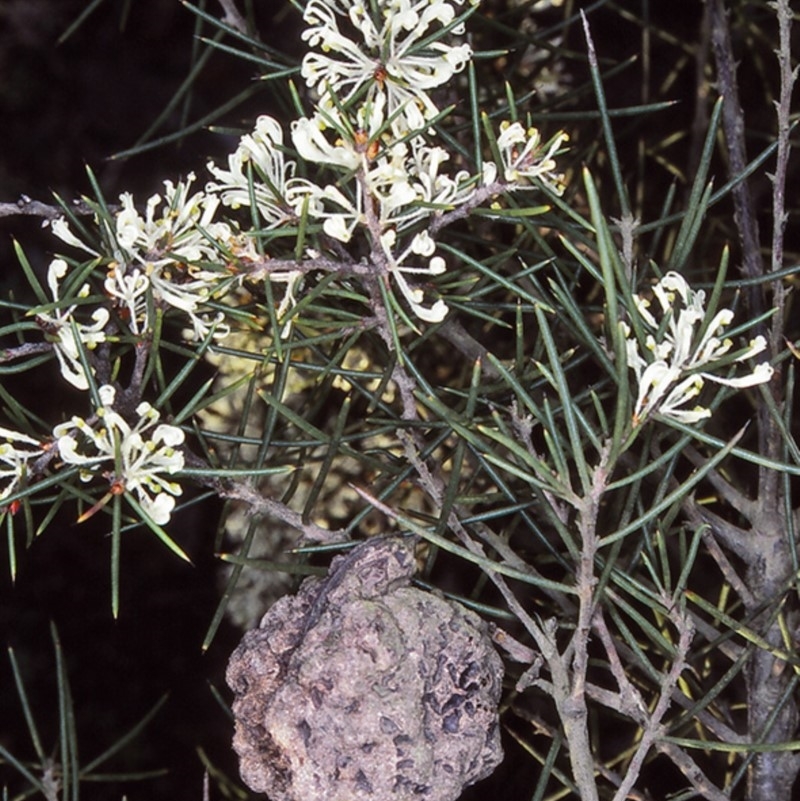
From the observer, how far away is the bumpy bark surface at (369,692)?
0.30 metres

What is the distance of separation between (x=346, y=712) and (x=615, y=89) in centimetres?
49

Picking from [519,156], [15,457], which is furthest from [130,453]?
[519,156]

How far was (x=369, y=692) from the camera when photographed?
1.00ft

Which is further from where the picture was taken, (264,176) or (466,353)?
(466,353)

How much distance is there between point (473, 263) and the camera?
13.4 inches

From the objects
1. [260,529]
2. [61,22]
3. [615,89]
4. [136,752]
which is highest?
[61,22]

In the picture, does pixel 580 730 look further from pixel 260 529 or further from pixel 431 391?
pixel 260 529

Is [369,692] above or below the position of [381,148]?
below

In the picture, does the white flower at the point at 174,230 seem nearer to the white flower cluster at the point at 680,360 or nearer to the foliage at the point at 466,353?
the foliage at the point at 466,353

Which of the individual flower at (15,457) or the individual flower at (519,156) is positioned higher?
the individual flower at (519,156)

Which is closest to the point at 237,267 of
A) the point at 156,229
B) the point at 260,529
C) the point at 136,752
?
the point at 156,229

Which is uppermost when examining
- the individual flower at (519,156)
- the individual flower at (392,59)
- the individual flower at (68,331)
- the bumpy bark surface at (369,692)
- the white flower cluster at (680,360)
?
the individual flower at (392,59)

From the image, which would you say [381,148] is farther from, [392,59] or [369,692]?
[369,692]

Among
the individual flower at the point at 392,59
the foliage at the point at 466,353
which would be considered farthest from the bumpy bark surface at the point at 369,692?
the individual flower at the point at 392,59
